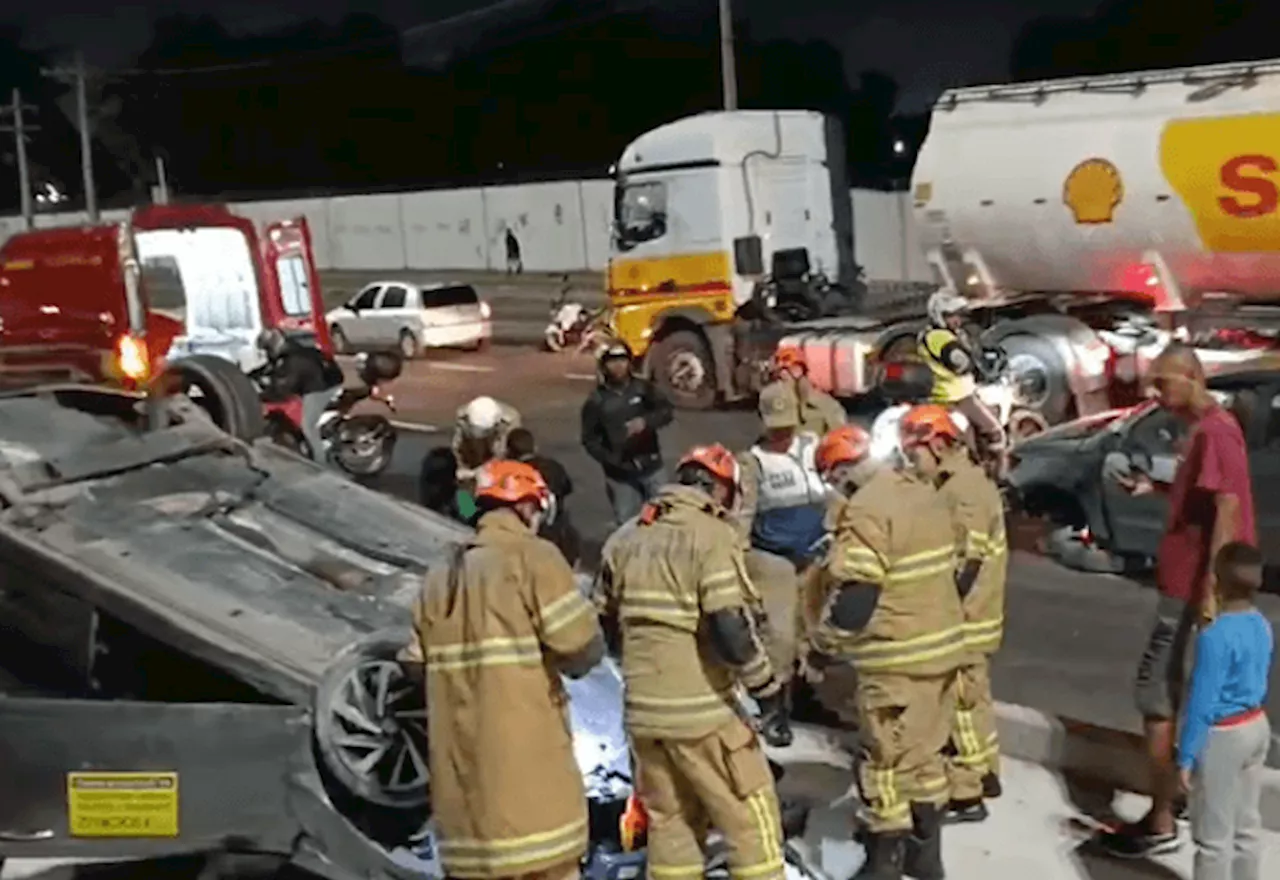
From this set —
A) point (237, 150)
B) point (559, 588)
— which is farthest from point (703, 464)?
point (237, 150)

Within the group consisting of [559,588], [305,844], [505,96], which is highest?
[505,96]

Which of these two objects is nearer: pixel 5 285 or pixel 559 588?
pixel 559 588

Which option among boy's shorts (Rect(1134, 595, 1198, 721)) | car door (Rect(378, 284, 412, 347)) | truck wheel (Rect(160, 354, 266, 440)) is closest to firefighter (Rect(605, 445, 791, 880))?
boy's shorts (Rect(1134, 595, 1198, 721))

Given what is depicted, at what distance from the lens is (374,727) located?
5.22 meters

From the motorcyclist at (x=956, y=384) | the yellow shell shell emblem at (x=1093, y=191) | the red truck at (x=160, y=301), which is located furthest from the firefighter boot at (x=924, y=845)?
the yellow shell shell emblem at (x=1093, y=191)

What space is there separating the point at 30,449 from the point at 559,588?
261cm

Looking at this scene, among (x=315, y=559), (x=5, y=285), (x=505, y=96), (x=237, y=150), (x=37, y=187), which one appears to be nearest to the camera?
(x=315, y=559)

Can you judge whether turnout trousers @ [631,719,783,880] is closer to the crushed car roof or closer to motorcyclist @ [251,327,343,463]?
the crushed car roof

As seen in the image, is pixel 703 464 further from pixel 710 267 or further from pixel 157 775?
pixel 710 267

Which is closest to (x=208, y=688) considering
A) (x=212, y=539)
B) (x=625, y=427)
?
(x=212, y=539)

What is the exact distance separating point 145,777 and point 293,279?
1056 cm

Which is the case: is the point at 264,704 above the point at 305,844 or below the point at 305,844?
above

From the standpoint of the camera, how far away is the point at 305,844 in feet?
17.0

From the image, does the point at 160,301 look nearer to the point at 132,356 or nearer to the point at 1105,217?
the point at 132,356
